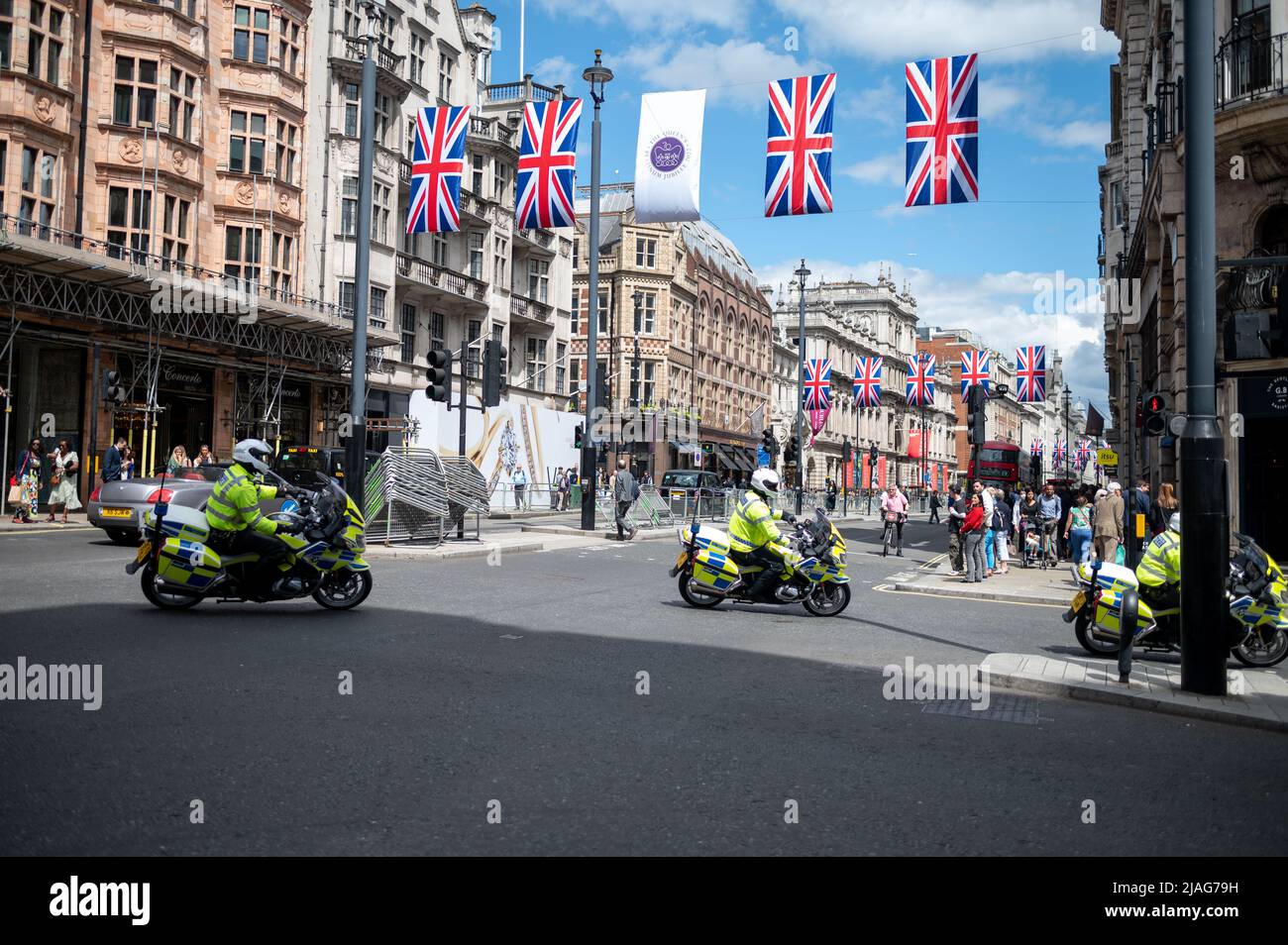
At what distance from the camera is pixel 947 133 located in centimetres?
1639

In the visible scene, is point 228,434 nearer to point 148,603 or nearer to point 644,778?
point 148,603

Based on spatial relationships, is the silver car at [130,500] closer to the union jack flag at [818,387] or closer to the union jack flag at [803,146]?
the union jack flag at [803,146]

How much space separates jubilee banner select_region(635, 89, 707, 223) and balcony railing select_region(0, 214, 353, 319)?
12859 millimetres

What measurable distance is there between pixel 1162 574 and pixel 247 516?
347 inches

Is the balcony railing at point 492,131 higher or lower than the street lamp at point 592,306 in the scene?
higher

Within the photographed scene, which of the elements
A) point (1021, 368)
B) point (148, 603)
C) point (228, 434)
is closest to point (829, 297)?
point (1021, 368)

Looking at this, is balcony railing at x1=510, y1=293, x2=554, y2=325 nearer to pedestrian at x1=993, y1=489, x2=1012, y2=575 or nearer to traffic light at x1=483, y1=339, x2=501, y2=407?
traffic light at x1=483, y1=339, x2=501, y2=407

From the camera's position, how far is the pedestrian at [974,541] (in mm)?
18297

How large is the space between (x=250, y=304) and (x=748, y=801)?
27.0 metres

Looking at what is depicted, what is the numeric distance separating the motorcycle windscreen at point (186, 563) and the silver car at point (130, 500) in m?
7.63

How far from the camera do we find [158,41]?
95.0 ft

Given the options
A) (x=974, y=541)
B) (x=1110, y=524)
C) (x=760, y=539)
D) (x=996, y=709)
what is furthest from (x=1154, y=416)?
(x=996, y=709)

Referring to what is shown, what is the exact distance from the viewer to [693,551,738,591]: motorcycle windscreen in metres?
12.9

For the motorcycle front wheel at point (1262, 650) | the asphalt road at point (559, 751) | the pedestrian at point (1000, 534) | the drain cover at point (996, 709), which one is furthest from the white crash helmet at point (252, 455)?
the pedestrian at point (1000, 534)
